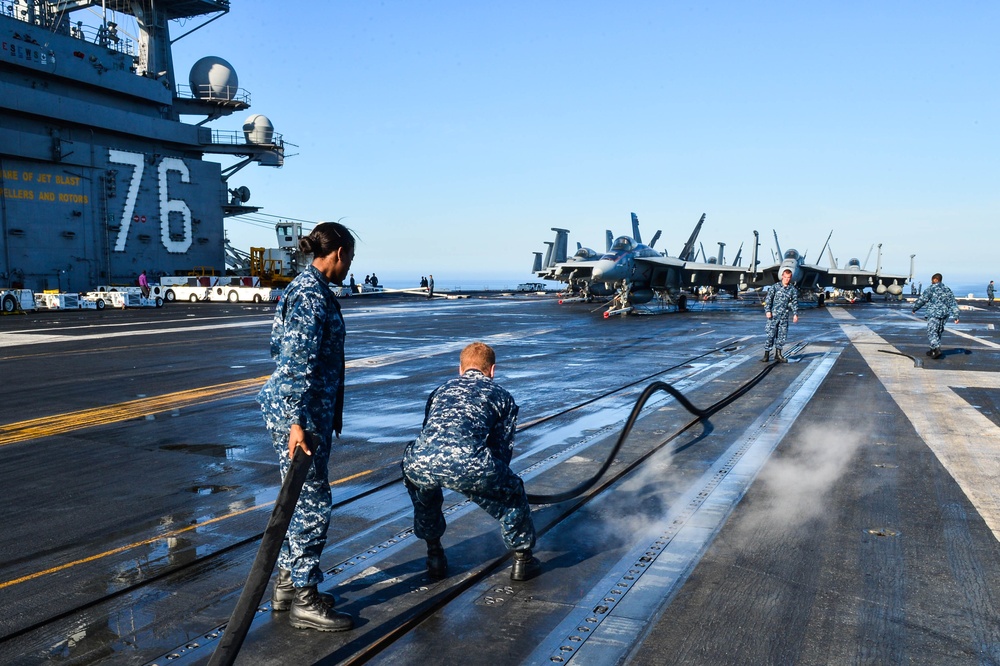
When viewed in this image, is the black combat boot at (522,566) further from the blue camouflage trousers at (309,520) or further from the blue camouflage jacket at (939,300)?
the blue camouflage jacket at (939,300)

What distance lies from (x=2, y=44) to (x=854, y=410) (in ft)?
142

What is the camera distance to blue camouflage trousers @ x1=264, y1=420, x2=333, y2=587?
3.93 metres

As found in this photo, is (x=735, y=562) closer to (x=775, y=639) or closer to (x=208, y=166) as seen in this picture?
(x=775, y=639)

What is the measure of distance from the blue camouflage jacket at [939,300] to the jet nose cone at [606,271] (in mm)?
18500

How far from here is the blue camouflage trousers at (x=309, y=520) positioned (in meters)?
3.93

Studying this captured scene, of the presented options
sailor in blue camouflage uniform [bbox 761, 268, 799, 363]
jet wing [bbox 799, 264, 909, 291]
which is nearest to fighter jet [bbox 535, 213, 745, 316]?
jet wing [bbox 799, 264, 909, 291]

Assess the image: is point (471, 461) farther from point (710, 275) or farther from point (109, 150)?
point (109, 150)

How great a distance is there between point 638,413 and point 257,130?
50.0 m

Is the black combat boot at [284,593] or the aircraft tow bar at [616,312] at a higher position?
the aircraft tow bar at [616,312]

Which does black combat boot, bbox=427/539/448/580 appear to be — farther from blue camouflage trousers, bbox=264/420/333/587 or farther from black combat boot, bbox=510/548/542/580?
blue camouflage trousers, bbox=264/420/333/587

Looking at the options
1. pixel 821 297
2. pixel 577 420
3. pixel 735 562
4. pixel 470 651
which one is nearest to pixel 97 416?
pixel 577 420

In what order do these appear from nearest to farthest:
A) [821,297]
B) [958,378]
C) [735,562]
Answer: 1. [735,562]
2. [958,378]
3. [821,297]

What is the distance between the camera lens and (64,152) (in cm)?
3894

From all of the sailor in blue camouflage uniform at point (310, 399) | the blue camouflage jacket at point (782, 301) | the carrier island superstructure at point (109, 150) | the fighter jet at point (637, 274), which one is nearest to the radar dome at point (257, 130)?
the carrier island superstructure at point (109, 150)
